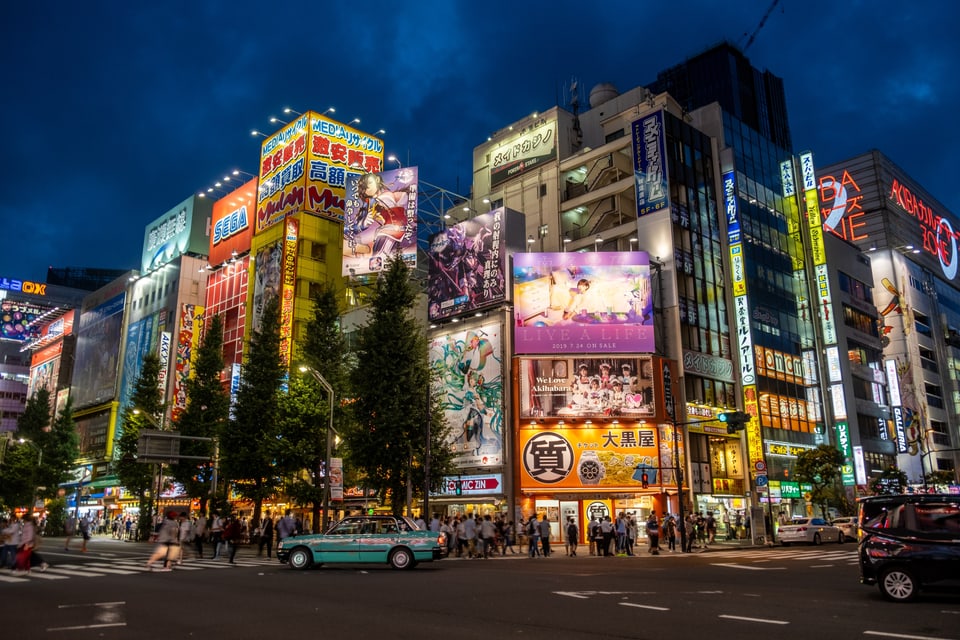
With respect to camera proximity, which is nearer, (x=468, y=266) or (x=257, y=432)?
(x=257, y=432)

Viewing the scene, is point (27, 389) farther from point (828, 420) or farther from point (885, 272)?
point (885, 272)

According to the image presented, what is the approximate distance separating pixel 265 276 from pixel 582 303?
90.1 ft

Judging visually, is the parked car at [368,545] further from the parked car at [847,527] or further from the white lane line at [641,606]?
the parked car at [847,527]

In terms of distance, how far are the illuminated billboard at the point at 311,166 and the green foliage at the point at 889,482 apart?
4599cm

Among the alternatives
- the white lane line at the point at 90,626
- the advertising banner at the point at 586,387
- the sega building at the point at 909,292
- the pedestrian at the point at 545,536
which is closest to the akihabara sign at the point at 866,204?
the sega building at the point at 909,292

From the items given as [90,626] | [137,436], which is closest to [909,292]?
[137,436]

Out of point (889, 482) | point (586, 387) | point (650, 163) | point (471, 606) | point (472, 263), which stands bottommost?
point (471, 606)

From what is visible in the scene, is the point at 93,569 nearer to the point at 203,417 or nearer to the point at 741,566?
the point at 741,566

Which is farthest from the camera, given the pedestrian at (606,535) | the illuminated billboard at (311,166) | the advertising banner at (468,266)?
the illuminated billboard at (311,166)

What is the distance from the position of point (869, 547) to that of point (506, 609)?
6.12 metres

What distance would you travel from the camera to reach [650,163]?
48250mm

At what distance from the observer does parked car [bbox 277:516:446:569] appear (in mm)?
19766

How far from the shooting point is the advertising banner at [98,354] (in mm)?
76500

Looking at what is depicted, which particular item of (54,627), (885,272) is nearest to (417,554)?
(54,627)
